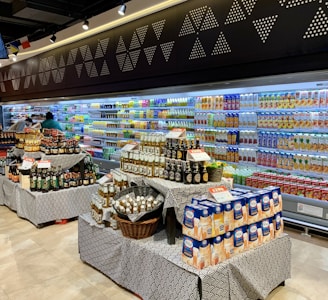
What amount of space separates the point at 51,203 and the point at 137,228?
8.33 feet

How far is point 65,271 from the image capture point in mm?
3543

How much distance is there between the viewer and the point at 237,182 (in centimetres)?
555

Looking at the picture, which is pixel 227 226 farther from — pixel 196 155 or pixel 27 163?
pixel 27 163

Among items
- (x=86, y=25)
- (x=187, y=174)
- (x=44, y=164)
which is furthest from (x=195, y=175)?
(x=86, y=25)

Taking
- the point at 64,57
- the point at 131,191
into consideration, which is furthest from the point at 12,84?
the point at 131,191

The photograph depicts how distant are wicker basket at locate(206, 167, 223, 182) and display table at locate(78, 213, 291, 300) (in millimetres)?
697

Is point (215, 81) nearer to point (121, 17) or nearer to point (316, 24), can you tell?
point (316, 24)

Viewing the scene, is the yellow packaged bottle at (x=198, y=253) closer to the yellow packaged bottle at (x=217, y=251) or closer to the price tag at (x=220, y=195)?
the yellow packaged bottle at (x=217, y=251)

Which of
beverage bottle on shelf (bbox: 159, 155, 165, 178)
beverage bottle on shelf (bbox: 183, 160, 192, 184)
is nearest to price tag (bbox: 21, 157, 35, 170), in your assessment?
beverage bottle on shelf (bbox: 159, 155, 165, 178)

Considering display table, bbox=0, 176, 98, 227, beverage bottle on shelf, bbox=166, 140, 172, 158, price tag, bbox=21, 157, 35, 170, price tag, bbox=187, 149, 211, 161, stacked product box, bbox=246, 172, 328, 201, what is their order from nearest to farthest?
price tag, bbox=187, 149, 211, 161, beverage bottle on shelf, bbox=166, 140, 172, 158, stacked product box, bbox=246, 172, 328, 201, display table, bbox=0, 176, 98, 227, price tag, bbox=21, 157, 35, 170

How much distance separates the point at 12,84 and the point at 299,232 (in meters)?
10.2

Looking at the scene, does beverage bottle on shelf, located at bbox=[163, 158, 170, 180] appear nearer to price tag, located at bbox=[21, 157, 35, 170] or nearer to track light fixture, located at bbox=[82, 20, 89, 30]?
price tag, located at bbox=[21, 157, 35, 170]

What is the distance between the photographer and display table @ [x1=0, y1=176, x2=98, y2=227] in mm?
4918

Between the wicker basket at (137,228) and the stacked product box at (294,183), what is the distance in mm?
2698
